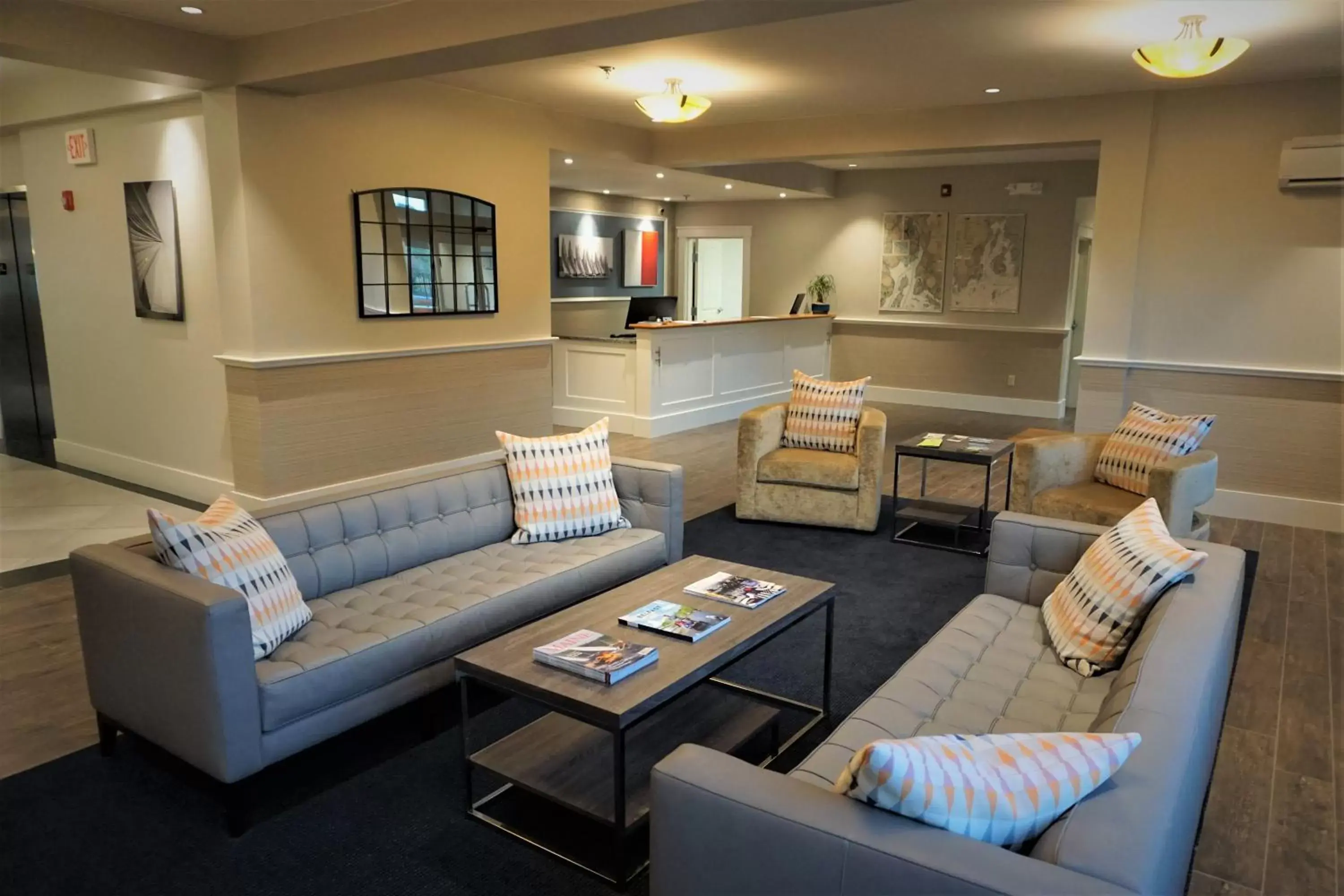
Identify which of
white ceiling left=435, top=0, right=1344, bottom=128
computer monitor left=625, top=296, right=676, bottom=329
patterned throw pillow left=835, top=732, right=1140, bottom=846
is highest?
white ceiling left=435, top=0, right=1344, bottom=128

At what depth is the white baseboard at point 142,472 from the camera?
548 centimetres

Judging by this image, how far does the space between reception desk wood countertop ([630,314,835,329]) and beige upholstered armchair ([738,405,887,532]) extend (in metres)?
2.51

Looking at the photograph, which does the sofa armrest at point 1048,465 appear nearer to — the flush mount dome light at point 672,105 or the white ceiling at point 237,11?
the flush mount dome light at point 672,105

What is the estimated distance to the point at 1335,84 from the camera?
505cm

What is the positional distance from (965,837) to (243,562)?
2.08 metres

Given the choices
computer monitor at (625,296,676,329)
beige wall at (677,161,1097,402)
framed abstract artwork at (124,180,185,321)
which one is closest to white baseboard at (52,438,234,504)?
framed abstract artwork at (124,180,185,321)

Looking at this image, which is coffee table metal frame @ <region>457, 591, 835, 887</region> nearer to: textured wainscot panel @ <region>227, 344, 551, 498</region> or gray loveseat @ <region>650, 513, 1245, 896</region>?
gray loveseat @ <region>650, 513, 1245, 896</region>

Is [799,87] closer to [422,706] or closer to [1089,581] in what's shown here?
[1089,581]

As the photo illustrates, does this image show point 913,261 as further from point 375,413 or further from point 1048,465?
point 375,413

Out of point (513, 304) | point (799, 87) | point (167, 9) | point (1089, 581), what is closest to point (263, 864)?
point (1089, 581)

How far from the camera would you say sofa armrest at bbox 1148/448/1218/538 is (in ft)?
13.2

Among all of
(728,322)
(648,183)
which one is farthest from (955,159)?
(648,183)

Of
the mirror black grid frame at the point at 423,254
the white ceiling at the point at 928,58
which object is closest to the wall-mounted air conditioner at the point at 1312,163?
the white ceiling at the point at 928,58

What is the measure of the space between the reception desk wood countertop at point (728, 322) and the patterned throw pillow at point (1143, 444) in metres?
3.96
